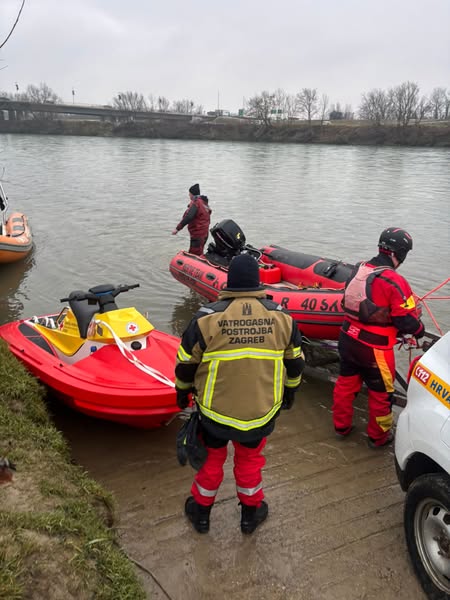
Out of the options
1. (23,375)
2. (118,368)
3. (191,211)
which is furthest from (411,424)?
(191,211)

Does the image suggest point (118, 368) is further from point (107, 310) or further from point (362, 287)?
point (362, 287)

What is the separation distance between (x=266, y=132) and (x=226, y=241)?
1984 inches

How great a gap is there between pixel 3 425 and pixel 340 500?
2.24 metres

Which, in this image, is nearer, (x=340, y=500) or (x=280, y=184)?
(x=340, y=500)

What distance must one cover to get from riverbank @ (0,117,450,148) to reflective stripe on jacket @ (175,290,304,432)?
4719 centimetres

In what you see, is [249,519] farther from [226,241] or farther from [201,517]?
[226,241]

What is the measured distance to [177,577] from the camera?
255 centimetres

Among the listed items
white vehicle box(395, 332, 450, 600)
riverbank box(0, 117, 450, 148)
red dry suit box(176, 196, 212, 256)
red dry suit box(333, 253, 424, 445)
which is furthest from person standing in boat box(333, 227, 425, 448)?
riverbank box(0, 117, 450, 148)

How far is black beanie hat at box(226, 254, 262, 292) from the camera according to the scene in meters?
2.35

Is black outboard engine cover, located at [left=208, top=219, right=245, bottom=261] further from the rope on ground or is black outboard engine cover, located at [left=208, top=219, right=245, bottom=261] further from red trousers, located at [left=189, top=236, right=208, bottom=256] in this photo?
the rope on ground

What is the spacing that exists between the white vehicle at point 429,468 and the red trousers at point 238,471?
2.60 ft

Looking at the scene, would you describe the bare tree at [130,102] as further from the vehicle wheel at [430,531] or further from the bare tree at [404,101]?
the vehicle wheel at [430,531]

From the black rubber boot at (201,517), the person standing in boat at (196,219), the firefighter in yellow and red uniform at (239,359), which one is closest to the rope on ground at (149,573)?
the black rubber boot at (201,517)

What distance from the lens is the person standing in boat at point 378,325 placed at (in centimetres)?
332
